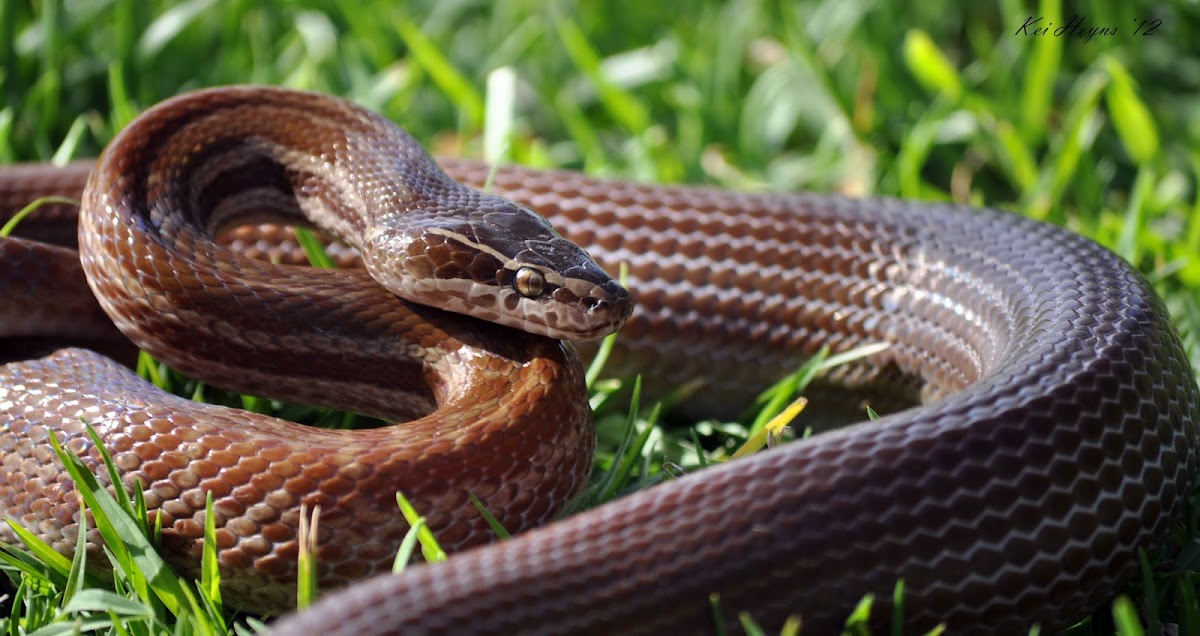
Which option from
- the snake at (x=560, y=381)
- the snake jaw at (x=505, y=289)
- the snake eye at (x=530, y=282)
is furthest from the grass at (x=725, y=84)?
the snake eye at (x=530, y=282)

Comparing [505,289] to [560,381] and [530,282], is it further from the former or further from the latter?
[560,381]

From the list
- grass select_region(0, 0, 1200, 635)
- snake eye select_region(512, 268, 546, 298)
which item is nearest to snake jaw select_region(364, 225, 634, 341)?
snake eye select_region(512, 268, 546, 298)

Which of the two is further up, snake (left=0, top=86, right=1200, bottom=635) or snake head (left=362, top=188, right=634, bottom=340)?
snake head (left=362, top=188, right=634, bottom=340)

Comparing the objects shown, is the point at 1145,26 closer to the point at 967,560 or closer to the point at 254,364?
the point at 967,560

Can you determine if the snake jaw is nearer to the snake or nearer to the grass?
the snake

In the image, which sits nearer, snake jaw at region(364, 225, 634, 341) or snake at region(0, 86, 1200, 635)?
snake at region(0, 86, 1200, 635)

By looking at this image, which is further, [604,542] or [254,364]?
[254,364]

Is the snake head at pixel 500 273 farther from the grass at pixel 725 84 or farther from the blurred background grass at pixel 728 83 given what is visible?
the blurred background grass at pixel 728 83

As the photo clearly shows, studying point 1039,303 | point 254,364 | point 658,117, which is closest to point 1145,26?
point 658,117
